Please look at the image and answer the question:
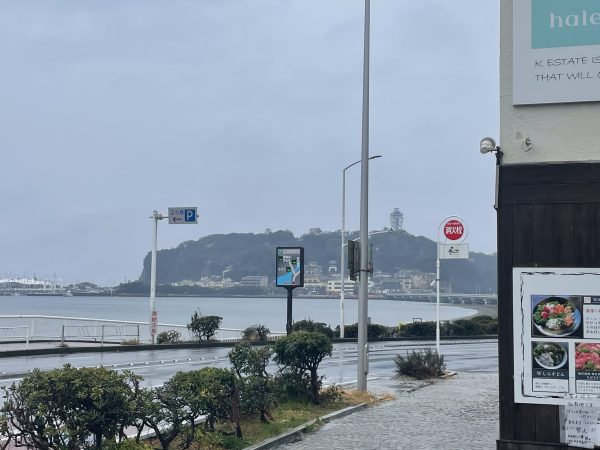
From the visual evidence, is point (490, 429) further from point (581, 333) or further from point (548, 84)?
point (548, 84)

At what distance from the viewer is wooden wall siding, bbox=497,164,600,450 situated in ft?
29.0

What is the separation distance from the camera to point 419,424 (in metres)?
12.0

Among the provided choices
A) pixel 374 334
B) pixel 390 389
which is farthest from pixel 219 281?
pixel 390 389

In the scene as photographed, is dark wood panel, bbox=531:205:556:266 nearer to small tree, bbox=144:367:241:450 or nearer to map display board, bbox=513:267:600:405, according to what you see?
map display board, bbox=513:267:600:405

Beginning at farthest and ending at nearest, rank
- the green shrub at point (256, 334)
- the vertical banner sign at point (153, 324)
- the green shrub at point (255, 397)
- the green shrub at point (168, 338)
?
the green shrub at point (256, 334) < the green shrub at point (168, 338) < the vertical banner sign at point (153, 324) < the green shrub at point (255, 397)

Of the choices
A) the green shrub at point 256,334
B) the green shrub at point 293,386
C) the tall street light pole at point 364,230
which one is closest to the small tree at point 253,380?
the green shrub at point 293,386

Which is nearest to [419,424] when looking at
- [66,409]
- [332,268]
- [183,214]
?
[66,409]

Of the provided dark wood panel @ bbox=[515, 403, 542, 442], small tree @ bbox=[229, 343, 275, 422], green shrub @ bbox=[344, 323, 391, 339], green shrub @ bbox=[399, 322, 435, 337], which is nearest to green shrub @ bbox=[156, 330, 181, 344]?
green shrub @ bbox=[344, 323, 391, 339]

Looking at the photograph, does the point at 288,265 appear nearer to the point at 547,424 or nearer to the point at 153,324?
the point at 153,324

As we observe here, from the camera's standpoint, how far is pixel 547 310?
8.95m

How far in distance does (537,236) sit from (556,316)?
3.16 ft

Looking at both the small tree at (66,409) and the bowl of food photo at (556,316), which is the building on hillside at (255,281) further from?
the small tree at (66,409)

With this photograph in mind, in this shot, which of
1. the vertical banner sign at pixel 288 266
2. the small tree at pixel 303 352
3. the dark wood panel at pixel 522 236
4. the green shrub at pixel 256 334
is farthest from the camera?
the green shrub at pixel 256 334

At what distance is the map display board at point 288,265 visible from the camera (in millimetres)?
30453
